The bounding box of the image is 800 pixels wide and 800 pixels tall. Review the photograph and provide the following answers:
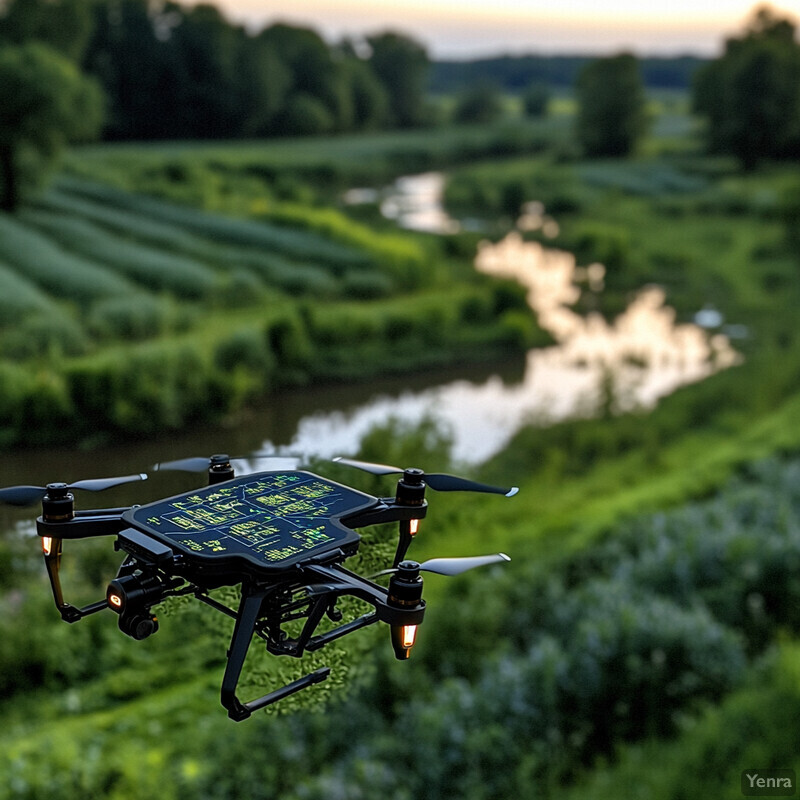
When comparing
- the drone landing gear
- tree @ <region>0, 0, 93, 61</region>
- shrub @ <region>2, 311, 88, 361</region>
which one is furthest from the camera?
tree @ <region>0, 0, 93, 61</region>

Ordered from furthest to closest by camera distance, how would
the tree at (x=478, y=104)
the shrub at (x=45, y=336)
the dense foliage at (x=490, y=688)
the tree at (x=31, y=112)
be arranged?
the tree at (x=478, y=104)
the tree at (x=31, y=112)
the shrub at (x=45, y=336)
the dense foliage at (x=490, y=688)

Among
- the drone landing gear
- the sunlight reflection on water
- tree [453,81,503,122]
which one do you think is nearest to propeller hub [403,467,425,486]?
the drone landing gear

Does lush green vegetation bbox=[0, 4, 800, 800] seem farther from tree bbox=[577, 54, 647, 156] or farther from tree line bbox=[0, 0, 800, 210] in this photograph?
tree bbox=[577, 54, 647, 156]

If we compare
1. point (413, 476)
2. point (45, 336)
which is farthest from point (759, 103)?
point (413, 476)

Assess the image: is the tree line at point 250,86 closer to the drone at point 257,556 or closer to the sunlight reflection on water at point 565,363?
the sunlight reflection on water at point 565,363

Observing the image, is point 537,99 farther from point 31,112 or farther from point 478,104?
point 31,112

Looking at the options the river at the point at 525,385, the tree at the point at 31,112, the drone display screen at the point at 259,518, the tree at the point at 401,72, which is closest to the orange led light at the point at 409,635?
the drone display screen at the point at 259,518

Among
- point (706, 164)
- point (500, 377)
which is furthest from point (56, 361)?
point (706, 164)
